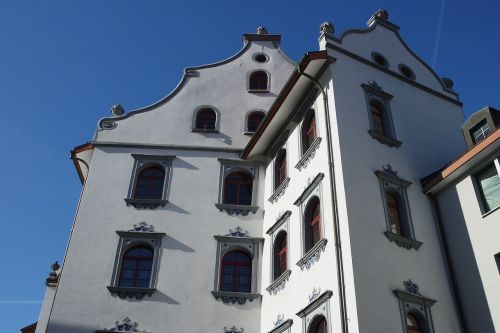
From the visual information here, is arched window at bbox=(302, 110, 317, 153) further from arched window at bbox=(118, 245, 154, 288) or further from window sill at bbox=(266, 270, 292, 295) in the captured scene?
arched window at bbox=(118, 245, 154, 288)

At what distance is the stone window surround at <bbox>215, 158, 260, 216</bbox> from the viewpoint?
68.2 ft

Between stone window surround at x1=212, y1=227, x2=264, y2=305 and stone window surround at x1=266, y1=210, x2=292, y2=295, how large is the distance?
30.3 inches

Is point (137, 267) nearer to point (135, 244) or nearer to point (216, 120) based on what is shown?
point (135, 244)

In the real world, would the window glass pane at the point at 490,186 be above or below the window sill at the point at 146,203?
below

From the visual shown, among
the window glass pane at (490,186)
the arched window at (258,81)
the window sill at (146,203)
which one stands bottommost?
the window glass pane at (490,186)

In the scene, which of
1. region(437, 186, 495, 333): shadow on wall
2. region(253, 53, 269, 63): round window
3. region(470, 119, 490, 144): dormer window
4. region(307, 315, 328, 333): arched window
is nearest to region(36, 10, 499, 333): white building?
region(307, 315, 328, 333): arched window

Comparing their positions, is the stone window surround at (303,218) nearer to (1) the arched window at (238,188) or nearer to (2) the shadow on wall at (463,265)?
(2) the shadow on wall at (463,265)

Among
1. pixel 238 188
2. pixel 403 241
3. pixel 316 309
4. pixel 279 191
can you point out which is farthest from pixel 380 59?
pixel 316 309

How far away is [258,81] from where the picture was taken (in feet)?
83.3

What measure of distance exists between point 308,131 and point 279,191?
7.39 feet

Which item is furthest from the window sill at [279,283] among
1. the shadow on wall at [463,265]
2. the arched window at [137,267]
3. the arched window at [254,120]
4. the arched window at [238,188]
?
the arched window at [254,120]

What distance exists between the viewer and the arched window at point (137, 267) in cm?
1916

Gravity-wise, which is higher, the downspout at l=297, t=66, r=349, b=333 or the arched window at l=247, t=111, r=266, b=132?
the arched window at l=247, t=111, r=266, b=132

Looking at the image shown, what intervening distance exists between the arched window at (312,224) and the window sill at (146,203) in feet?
19.6
